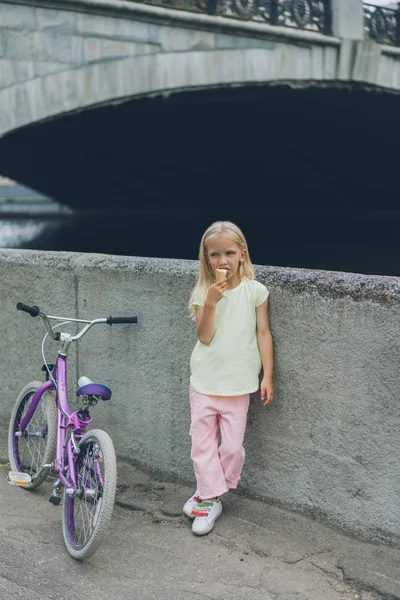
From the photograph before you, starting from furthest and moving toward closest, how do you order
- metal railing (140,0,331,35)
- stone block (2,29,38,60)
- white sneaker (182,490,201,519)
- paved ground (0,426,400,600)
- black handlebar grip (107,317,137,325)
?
1. metal railing (140,0,331,35)
2. stone block (2,29,38,60)
3. black handlebar grip (107,317,137,325)
4. white sneaker (182,490,201,519)
5. paved ground (0,426,400,600)

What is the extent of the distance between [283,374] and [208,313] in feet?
1.45

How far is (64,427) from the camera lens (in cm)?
392

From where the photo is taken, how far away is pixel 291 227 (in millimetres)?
27688

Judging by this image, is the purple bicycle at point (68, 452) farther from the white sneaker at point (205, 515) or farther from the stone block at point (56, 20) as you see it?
the stone block at point (56, 20)

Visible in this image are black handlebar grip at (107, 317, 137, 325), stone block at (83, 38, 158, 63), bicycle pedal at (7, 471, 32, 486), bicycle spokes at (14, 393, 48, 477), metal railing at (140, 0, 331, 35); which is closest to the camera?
black handlebar grip at (107, 317, 137, 325)

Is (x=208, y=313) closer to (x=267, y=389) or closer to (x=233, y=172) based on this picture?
(x=267, y=389)

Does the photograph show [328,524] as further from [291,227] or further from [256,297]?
[291,227]

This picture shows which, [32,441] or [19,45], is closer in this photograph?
[32,441]

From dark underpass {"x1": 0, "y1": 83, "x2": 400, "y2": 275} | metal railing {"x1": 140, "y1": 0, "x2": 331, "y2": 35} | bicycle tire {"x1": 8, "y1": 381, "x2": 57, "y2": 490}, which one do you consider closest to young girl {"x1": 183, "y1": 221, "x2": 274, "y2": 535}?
bicycle tire {"x1": 8, "y1": 381, "x2": 57, "y2": 490}

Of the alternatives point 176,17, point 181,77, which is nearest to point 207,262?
point 176,17

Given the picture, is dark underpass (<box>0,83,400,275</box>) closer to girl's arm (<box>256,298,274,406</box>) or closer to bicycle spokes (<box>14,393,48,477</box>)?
bicycle spokes (<box>14,393,48,477</box>)

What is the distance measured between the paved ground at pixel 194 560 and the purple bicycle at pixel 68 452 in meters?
0.15

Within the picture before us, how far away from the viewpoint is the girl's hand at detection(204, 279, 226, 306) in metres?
3.48

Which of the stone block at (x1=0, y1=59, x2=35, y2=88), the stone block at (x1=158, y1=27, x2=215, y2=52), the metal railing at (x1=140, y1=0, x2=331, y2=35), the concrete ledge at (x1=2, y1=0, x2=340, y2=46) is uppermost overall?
the metal railing at (x1=140, y1=0, x2=331, y2=35)
